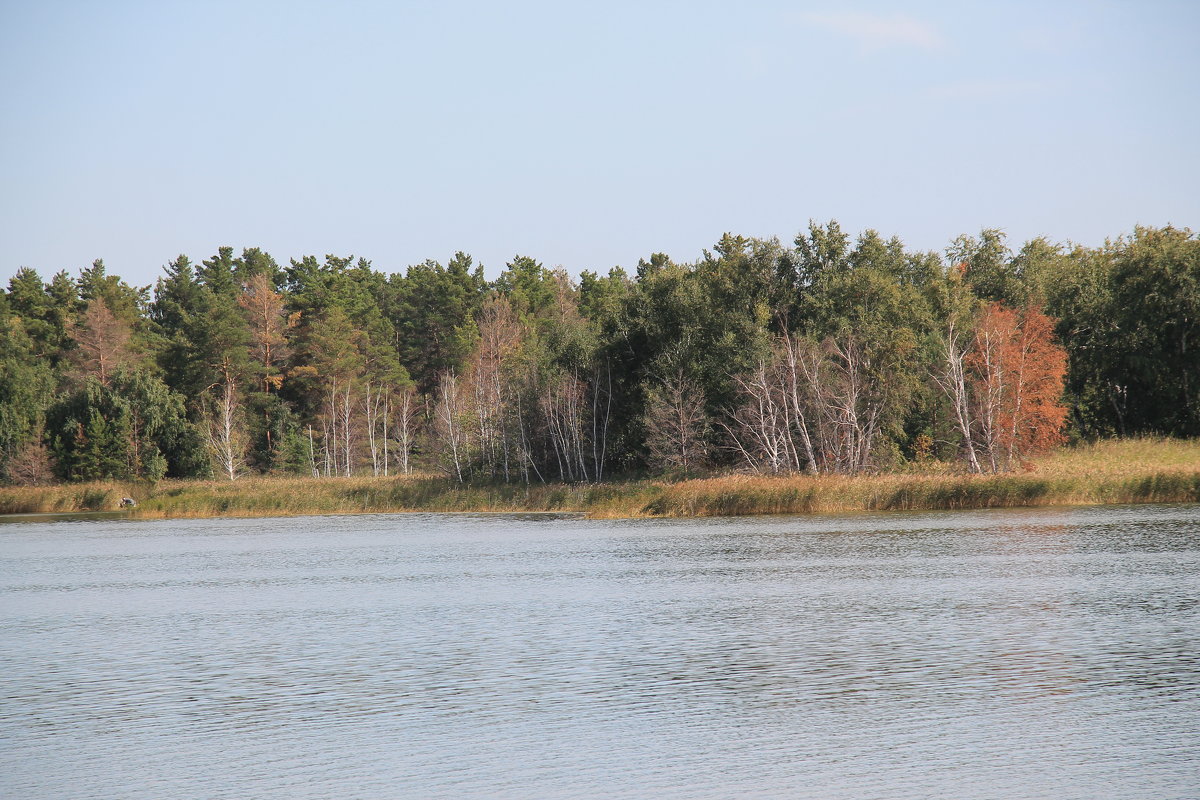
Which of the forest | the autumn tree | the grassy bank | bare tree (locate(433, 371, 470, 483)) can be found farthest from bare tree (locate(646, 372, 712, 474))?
the autumn tree

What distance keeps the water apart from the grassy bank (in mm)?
10762

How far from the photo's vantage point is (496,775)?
13.8 metres

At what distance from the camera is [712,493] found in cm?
5450

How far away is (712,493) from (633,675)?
35.3 meters

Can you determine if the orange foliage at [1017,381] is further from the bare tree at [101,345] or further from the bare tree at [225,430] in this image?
the bare tree at [101,345]

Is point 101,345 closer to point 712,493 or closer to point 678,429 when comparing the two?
point 678,429

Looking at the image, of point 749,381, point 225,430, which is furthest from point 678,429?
point 225,430

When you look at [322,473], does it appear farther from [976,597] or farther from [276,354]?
[976,597]

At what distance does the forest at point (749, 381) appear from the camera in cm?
6669

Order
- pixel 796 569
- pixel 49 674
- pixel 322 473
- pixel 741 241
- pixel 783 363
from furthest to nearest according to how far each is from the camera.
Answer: pixel 322 473 → pixel 741 241 → pixel 783 363 → pixel 796 569 → pixel 49 674

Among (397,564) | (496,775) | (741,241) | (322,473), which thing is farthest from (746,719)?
(322,473)

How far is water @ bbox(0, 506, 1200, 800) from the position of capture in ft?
44.9

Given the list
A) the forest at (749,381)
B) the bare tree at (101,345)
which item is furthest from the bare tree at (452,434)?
the bare tree at (101,345)

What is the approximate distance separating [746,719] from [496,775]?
4017 millimetres
